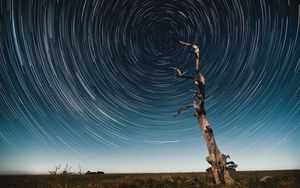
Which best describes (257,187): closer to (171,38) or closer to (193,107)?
(193,107)

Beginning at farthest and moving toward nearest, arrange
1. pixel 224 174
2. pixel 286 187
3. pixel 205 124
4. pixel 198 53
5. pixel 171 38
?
pixel 171 38 < pixel 198 53 < pixel 205 124 < pixel 224 174 < pixel 286 187

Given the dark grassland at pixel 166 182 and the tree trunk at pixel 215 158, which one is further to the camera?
the tree trunk at pixel 215 158

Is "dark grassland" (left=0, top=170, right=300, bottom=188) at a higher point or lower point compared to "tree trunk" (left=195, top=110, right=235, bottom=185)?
lower

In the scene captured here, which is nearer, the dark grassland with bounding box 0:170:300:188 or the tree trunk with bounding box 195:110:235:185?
the dark grassland with bounding box 0:170:300:188

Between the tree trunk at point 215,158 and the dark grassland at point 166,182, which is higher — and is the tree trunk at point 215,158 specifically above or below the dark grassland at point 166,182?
above

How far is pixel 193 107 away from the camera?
14.4 meters

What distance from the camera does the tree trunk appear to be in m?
12.5

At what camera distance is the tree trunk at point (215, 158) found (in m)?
12.5

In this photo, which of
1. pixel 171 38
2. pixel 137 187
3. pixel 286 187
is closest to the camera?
pixel 286 187

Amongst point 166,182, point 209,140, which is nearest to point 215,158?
point 209,140

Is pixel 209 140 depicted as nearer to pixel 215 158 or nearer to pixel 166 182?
pixel 215 158

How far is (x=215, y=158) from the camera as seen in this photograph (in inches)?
506

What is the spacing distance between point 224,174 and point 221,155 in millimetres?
1028

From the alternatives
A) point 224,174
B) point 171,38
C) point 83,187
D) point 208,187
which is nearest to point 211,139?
point 224,174
